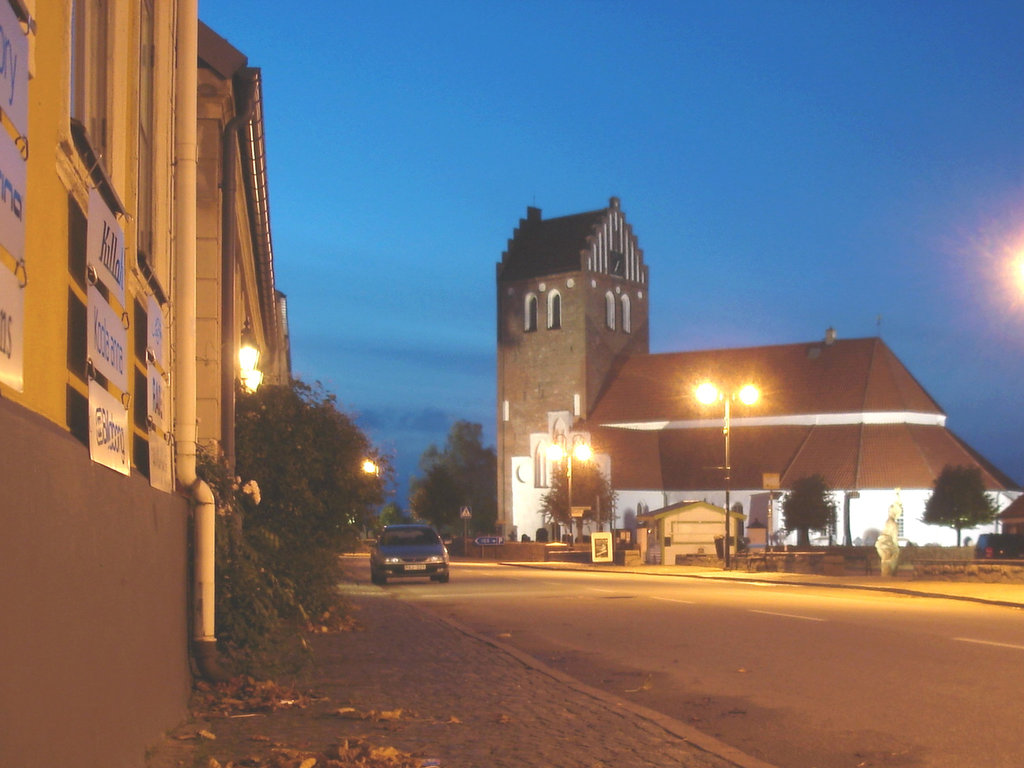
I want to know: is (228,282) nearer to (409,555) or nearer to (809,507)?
(409,555)

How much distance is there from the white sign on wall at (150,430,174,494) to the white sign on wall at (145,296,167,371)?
19.7 inches

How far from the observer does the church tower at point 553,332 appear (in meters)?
104

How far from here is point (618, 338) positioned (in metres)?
108

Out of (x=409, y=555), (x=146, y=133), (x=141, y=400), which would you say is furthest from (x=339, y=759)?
(x=409, y=555)

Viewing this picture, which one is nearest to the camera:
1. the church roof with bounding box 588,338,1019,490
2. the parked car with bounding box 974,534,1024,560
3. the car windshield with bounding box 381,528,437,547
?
the car windshield with bounding box 381,528,437,547

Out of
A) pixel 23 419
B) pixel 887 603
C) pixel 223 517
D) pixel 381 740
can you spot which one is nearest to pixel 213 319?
pixel 223 517

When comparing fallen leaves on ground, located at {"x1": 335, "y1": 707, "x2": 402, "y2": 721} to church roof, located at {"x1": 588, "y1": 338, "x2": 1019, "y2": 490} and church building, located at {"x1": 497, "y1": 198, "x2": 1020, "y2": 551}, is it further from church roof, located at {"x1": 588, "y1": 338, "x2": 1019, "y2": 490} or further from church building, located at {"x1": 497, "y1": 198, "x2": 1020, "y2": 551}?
church roof, located at {"x1": 588, "y1": 338, "x2": 1019, "y2": 490}

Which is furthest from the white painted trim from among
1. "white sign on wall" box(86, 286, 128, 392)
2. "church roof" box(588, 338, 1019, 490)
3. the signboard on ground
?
"white sign on wall" box(86, 286, 128, 392)

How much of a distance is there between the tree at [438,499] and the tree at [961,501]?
37.4 m

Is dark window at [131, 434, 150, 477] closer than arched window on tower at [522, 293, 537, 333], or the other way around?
dark window at [131, 434, 150, 477]

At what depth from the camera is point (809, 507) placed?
270 feet

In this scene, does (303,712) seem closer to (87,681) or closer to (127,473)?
(127,473)

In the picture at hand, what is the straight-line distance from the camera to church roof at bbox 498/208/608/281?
345 ft

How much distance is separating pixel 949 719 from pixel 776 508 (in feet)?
262
